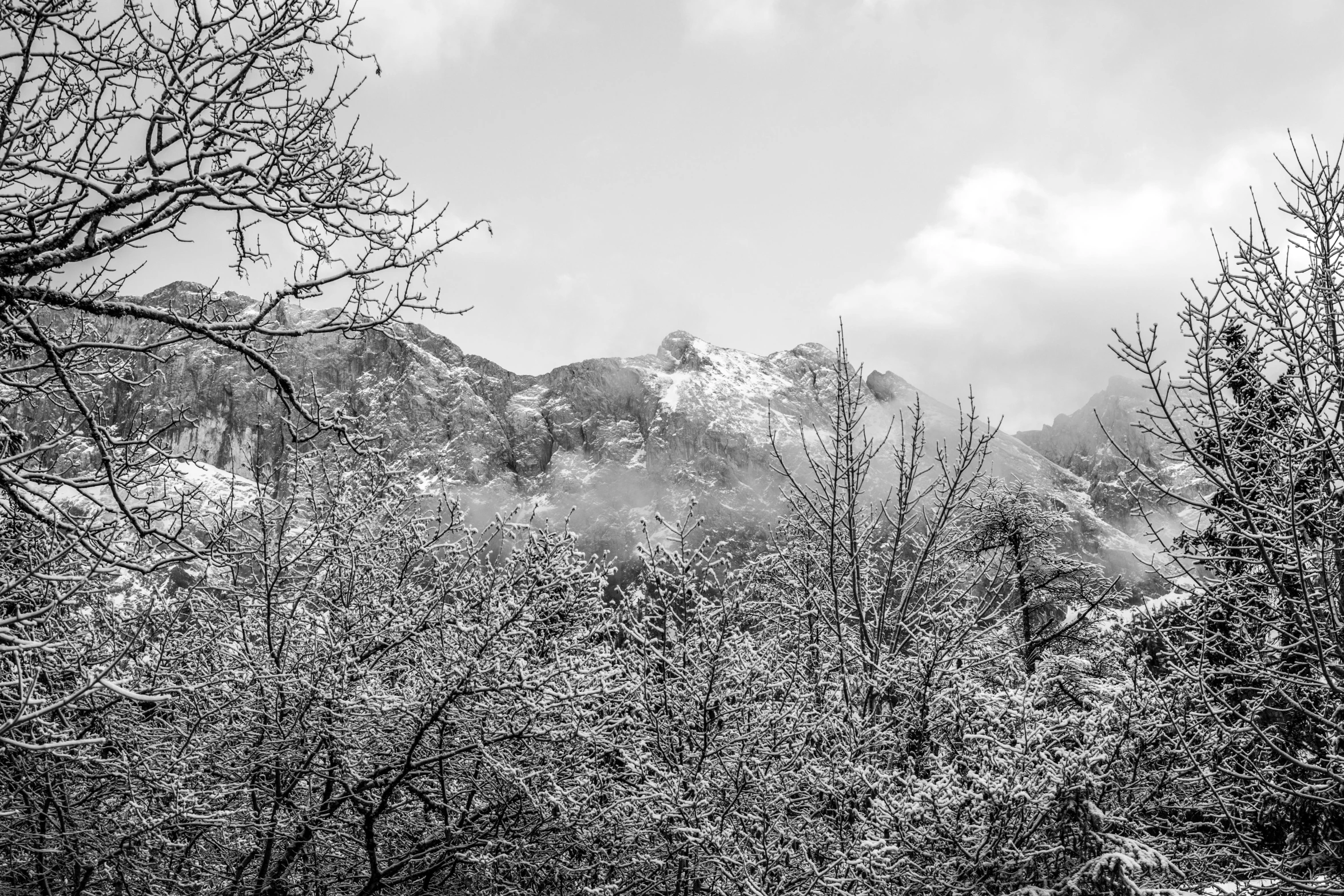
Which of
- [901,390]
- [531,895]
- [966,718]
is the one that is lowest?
[531,895]

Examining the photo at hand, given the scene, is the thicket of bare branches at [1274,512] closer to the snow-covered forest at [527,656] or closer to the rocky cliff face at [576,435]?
the snow-covered forest at [527,656]

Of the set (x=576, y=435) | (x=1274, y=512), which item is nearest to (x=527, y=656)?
(x=1274, y=512)

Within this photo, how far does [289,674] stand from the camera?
7.24 metres

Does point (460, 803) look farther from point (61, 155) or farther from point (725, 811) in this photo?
point (61, 155)

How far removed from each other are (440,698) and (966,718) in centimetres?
446

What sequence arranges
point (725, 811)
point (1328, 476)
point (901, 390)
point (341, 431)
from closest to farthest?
point (341, 431) → point (1328, 476) → point (725, 811) → point (901, 390)

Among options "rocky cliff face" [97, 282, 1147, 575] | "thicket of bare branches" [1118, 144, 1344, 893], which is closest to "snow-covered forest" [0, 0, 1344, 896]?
"thicket of bare branches" [1118, 144, 1344, 893]

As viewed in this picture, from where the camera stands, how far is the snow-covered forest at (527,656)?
4.09m

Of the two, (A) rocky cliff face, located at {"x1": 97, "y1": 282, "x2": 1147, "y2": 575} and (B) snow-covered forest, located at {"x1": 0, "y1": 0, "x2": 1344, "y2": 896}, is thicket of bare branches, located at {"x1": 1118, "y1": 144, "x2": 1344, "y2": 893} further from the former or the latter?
(A) rocky cliff face, located at {"x1": 97, "y1": 282, "x2": 1147, "y2": 575}

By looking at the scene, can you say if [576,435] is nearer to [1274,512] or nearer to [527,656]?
[527,656]

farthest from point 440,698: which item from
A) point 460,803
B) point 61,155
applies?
point 61,155

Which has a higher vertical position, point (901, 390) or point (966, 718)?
point (901, 390)

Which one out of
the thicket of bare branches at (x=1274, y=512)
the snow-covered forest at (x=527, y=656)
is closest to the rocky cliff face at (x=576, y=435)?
the snow-covered forest at (x=527, y=656)

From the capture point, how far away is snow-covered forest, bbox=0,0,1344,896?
13.4 ft
